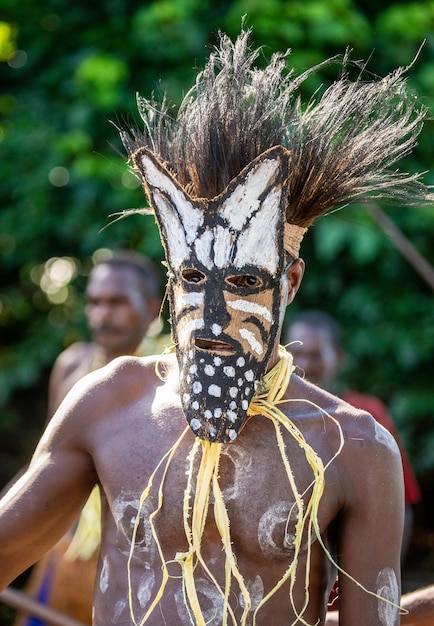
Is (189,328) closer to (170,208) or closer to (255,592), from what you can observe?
(170,208)

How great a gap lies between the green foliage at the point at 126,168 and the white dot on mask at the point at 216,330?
3.71m

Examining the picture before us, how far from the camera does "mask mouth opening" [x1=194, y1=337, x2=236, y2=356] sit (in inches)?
90.4

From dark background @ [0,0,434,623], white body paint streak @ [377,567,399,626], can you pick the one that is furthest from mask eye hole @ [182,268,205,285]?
dark background @ [0,0,434,623]

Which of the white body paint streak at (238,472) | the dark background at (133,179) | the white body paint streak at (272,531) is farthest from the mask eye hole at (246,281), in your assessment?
the dark background at (133,179)

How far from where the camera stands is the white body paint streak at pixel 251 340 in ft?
7.59

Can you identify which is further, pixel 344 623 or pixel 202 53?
pixel 202 53

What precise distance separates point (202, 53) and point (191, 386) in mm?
4201

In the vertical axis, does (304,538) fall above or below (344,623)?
above

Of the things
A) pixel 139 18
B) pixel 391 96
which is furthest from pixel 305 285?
pixel 391 96

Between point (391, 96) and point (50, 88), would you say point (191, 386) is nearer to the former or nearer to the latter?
point (391, 96)

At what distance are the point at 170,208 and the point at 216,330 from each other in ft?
1.09

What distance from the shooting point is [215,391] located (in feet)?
7.45

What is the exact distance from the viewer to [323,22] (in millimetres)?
5816

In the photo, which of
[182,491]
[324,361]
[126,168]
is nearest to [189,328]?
[182,491]
